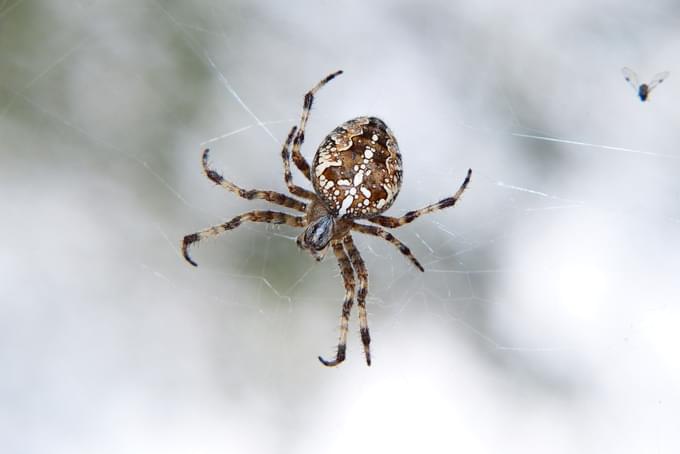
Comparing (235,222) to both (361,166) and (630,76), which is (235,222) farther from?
(630,76)

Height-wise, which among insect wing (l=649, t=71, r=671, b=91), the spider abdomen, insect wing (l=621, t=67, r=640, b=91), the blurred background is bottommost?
the blurred background

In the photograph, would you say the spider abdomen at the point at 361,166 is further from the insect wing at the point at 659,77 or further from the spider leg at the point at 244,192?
the insect wing at the point at 659,77

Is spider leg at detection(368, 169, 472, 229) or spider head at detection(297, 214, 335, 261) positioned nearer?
spider leg at detection(368, 169, 472, 229)

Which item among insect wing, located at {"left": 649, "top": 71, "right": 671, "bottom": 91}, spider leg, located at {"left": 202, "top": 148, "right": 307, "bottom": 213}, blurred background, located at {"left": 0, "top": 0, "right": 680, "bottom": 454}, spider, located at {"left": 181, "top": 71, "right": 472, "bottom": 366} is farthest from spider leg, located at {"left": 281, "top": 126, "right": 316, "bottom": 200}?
insect wing, located at {"left": 649, "top": 71, "right": 671, "bottom": 91}

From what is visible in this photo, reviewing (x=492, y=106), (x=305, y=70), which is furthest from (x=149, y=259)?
(x=492, y=106)

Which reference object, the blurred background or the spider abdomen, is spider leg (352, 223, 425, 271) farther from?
the blurred background

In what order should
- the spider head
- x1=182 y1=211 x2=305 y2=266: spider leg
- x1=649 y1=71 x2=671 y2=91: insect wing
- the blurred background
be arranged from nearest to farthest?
x1=182 y1=211 x2=305 y2=266: spider leg
the spider head
x1=649 y1=71 x2=671 y2=91: insect wing
the blurred background

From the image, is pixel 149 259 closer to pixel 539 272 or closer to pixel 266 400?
pixel 266 400
